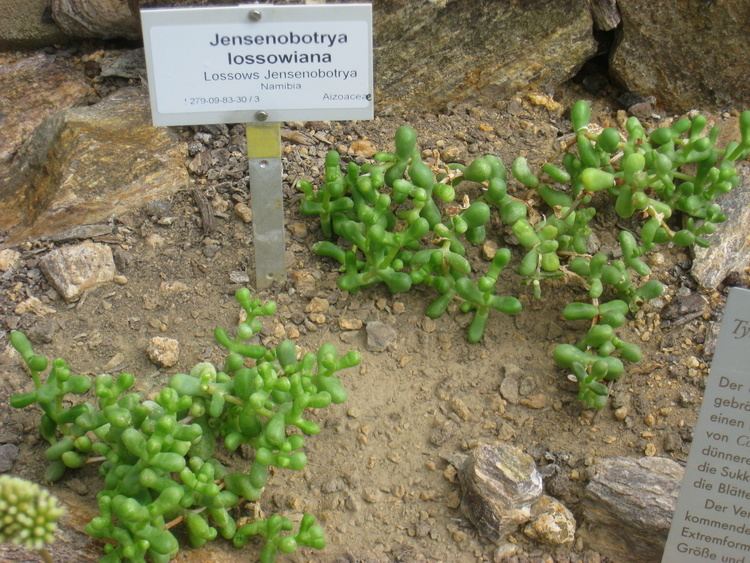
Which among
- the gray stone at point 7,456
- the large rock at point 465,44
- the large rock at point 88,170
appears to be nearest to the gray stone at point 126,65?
the large rock at point 465,44

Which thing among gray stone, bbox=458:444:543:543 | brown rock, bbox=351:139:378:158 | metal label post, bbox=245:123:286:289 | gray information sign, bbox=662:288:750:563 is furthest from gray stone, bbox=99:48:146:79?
gray information sign, bbox=662:288:750:563

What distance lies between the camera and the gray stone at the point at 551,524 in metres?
2.34

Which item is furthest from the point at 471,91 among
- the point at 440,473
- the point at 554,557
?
the point at 554,557

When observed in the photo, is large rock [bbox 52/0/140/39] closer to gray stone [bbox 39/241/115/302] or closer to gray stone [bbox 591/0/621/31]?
gray stone [bbox 39/241/115/302]

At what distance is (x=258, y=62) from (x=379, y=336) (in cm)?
83

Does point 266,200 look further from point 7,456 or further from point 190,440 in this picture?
point 7,456

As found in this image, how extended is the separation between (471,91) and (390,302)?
972 mm

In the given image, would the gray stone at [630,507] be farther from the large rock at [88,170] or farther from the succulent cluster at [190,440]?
the large rock at [88,170]

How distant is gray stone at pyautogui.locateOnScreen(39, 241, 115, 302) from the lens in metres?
2.76

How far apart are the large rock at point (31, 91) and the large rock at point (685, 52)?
1.94m

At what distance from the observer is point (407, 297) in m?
2.86

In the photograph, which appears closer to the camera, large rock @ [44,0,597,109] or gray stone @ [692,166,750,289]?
gray stone @ [692,166,750,289]

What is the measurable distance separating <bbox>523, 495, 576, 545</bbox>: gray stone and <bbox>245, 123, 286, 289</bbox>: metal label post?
1.01 meters

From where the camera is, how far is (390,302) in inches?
112
